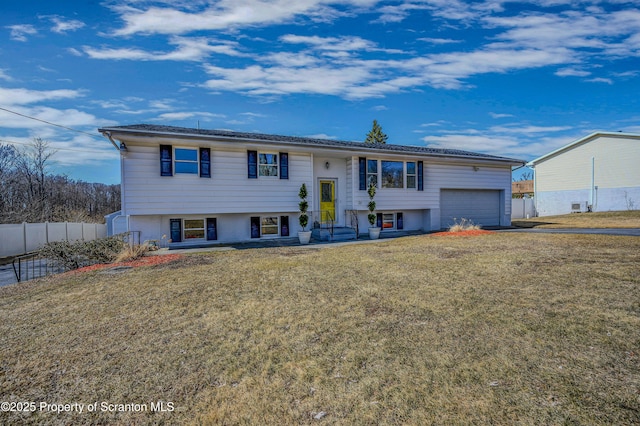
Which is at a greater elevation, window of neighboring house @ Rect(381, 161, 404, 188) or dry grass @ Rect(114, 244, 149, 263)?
window of neighboring house @ Rect(381, 161, 404, 188)

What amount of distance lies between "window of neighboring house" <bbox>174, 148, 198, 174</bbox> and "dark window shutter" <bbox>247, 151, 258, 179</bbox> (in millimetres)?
2139

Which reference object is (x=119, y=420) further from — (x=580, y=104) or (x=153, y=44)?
(x=580, y=104)

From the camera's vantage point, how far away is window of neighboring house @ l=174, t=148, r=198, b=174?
→ 12516 mm

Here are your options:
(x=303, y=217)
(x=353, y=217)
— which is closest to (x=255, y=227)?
(x=303, y=217)

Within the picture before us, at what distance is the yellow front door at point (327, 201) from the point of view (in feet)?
50.5

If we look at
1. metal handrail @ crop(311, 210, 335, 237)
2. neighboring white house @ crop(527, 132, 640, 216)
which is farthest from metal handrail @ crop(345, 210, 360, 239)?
neighboring white house @ crop(527, 132, 640, 216)

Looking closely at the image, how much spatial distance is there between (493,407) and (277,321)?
2.70 m

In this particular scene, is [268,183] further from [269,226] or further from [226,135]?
[226,135]

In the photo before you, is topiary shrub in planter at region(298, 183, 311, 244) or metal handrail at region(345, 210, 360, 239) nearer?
topiary shrub in planter at region(298, 183, 311, 244)

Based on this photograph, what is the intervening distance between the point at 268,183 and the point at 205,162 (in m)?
2.72

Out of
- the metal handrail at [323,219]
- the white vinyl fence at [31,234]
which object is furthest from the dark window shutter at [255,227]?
the white vinyl fence at [31,234]

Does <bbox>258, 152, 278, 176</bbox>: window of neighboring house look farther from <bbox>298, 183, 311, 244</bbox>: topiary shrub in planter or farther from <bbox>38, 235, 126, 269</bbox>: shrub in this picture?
<bbox>38, 235, 126, 269</bbox>: shrub

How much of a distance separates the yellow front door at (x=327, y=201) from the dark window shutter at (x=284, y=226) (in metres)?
1.73

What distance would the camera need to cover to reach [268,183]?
13.8 meters
